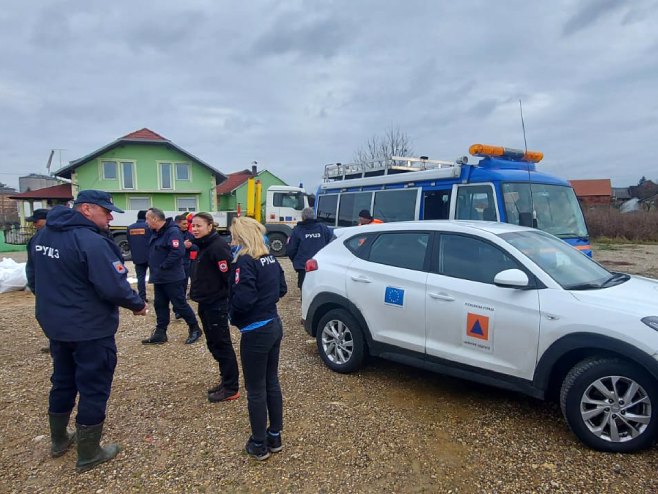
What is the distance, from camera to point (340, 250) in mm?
4719

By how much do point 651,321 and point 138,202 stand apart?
3038cm

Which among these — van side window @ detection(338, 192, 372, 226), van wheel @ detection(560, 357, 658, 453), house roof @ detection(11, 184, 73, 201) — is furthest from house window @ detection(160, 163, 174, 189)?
van wheel @ detection(560, 357, 658, 453)

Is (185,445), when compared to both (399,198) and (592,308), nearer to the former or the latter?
(592,308)

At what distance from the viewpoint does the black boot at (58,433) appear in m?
3.04

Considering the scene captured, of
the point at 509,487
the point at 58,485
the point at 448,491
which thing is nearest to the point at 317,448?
the point at 448,491

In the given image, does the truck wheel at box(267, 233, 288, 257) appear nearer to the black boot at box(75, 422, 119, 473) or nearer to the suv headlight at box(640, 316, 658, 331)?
the black boot at box(75, 422, 119, 473)

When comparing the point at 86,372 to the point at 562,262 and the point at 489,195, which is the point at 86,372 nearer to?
the point at 562,262

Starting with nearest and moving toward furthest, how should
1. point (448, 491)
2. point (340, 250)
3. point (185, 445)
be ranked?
point (448, 491) → point (185, 445) → point (340, 250)

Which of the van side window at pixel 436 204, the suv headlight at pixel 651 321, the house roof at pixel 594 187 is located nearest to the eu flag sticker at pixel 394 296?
the suv headlight at pixel 651 321

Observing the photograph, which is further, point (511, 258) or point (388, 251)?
point (388, 251)

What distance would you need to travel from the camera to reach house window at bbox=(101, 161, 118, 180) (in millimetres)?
27828

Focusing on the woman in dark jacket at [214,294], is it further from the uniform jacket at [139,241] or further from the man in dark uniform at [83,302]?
the uniform jacket at [139,241]

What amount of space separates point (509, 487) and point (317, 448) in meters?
1.31

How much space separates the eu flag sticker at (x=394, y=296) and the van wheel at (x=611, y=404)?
4.80 ft
